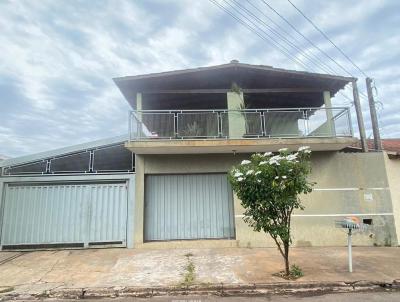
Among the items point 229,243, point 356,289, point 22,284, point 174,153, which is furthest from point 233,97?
point 22,284

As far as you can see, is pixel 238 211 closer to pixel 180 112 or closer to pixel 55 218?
pixel 180 112

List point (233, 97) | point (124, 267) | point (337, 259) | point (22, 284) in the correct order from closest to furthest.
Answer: point (22, 284) → point (124, 267) → point (337, 259) → point (233, 97)

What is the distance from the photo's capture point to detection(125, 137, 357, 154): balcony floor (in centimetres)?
899

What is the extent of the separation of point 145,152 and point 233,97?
140 inches

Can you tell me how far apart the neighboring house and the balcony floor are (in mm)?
30

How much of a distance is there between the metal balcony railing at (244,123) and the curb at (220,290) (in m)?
4.87

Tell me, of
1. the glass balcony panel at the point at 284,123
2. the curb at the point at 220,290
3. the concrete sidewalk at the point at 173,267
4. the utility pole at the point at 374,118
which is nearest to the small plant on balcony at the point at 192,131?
the glass balcony panel at the point at 284,123

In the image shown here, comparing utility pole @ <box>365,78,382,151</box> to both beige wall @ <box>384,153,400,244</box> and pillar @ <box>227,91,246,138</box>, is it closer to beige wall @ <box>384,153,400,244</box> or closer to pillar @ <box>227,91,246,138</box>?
beige wall @ <box>384,153,400,244</box>

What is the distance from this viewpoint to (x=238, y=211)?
9.56 metres

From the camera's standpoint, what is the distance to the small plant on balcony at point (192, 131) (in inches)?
379

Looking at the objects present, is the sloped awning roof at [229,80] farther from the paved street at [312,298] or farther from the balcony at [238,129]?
the paved street at [312,298]

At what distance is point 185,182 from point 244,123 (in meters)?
2.78

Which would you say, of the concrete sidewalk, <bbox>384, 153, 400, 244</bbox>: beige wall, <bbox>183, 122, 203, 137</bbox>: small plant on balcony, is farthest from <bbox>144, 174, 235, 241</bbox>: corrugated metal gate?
<bbox>384, 153, 400, 244</bbox>: beige wall

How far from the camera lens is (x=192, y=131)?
31.7 ft
